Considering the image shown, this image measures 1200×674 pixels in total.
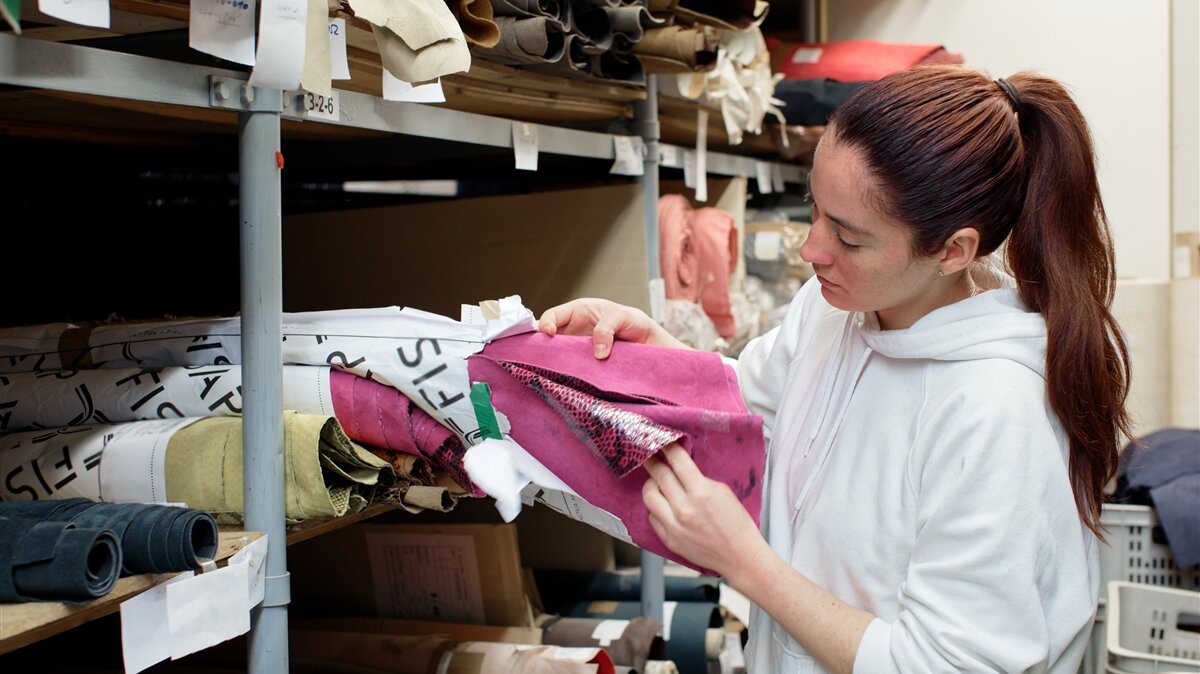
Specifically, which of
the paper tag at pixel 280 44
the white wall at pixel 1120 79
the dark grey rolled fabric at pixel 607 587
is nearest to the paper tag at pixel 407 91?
the paper tag at pixel 280 44

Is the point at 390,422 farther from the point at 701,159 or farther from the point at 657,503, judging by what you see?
the point at 701,159

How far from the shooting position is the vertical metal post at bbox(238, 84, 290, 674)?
3.37ft

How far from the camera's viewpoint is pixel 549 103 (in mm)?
1734

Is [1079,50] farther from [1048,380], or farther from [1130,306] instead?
[1048,380]

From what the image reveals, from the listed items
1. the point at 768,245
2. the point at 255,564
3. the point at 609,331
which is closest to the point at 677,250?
the point at 768,245

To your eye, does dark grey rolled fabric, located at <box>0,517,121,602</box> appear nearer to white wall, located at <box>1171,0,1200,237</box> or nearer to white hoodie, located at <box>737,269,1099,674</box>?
white hoodie, located at <box>737,269,1099,674</box>

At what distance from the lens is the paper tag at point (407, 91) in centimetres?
111

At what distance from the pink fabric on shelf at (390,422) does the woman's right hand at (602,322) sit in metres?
0.18

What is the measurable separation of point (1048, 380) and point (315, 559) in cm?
131

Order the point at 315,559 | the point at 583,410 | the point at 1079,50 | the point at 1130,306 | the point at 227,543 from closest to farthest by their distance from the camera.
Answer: the point at 227,543 < the point at 583,410 < the point at 315,559 < the point at 1130,306 < the point at 1079,50

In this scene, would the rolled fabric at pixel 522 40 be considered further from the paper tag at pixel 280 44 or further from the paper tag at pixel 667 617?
the paper tag at pixel 667 617

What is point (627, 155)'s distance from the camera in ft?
6.06

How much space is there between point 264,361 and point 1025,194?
32.8 inches

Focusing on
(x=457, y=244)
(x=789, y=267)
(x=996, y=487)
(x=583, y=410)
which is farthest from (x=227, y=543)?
(x=789, y=267)
